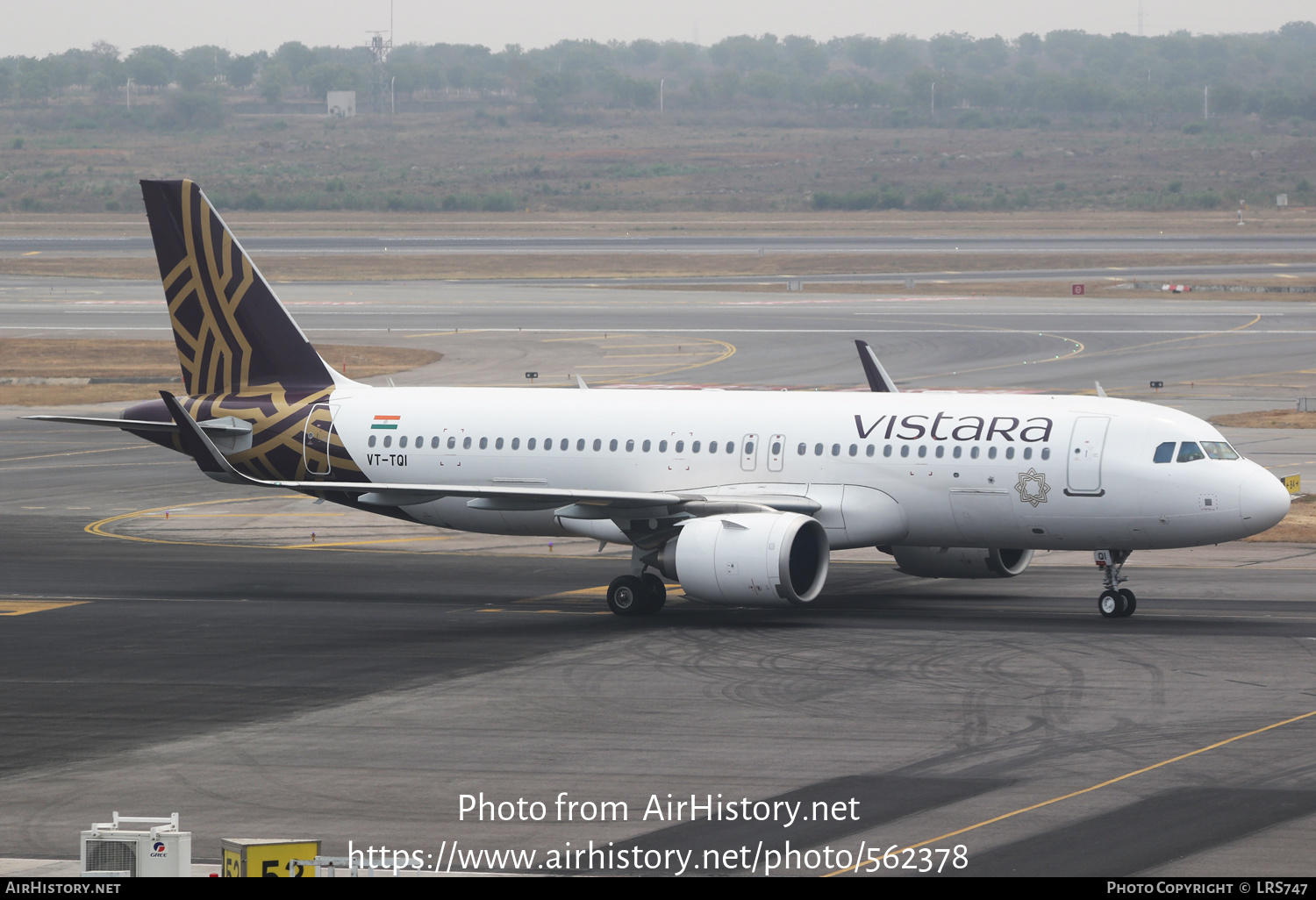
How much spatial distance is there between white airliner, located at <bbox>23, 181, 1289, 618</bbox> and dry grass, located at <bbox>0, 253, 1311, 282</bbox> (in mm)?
93173

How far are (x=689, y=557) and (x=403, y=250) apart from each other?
5100 inches

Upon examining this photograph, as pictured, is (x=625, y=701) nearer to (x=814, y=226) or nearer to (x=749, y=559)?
(x=749, y=559)

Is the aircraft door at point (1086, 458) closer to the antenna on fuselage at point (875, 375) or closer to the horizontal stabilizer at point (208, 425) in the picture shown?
the antenna on fuselage at point (875, 375)

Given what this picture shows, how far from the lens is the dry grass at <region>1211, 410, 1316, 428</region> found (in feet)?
220

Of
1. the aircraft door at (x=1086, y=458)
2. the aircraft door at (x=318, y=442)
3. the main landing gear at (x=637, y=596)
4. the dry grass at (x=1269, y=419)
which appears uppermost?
the aircraft door at (x=1086, y=458)

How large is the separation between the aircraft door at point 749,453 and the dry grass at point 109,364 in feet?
A: 142

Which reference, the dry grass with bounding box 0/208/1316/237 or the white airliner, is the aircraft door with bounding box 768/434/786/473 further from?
the dry grass with bounding box 0/208/1316/237

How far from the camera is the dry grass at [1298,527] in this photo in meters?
47.6

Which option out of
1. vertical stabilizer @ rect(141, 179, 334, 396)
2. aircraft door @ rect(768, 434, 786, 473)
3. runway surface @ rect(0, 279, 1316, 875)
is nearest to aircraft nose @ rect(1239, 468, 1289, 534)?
runway surface @ rect(0, 279, 1316, 875)

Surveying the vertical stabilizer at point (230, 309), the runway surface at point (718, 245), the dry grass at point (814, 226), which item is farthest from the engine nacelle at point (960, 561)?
the dry grass at point (814, 226)

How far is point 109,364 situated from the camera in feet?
291

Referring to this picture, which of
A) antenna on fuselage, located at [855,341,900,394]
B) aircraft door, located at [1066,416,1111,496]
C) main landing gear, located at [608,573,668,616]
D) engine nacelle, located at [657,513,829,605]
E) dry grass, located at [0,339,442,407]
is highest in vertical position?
antenna on fuselage, located at [855,341,900,394]
